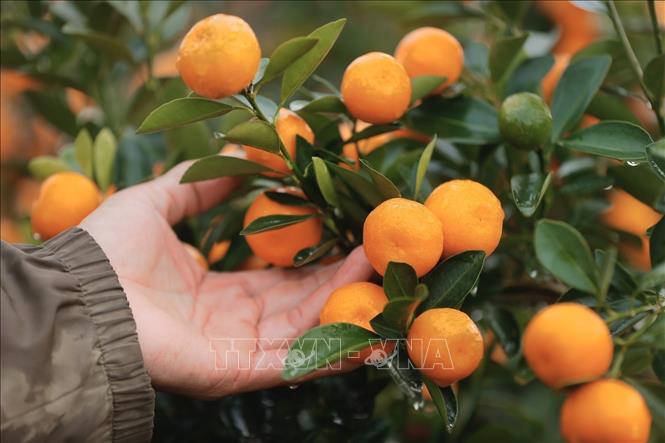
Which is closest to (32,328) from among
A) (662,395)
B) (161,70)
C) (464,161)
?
(464,161)

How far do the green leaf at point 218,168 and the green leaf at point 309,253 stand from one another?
117 millimetres

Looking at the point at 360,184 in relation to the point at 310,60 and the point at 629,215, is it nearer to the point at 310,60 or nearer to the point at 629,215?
the point at 310,60

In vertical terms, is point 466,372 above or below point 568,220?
above

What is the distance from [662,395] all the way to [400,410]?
41cm

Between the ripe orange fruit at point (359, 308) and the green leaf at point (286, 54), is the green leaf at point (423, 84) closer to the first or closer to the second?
the green leaf at point (286, 54)

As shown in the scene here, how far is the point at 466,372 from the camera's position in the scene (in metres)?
0.81

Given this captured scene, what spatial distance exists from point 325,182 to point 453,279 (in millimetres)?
201

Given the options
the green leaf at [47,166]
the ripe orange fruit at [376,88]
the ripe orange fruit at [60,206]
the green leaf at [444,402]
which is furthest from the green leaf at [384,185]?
the green leaf at [47,166]

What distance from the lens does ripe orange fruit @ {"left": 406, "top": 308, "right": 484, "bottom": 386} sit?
2.57ft

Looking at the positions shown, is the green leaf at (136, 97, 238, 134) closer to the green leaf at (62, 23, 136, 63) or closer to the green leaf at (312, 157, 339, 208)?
the green leaf at (312, 157, 339, 208)

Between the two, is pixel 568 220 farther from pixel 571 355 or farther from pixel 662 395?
pixel 571 355

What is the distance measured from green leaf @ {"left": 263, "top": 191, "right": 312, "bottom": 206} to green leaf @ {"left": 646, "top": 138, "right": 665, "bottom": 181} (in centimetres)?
41

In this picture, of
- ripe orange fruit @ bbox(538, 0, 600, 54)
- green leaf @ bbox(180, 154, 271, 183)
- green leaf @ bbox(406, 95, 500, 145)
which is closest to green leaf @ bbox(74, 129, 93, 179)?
green leaf @ bbox(180, 154, 271, 183)

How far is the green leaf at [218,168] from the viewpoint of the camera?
3.17 ft
